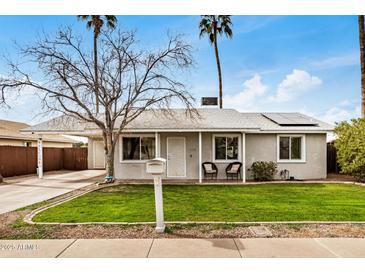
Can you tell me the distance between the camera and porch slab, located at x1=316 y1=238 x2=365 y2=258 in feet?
13.9

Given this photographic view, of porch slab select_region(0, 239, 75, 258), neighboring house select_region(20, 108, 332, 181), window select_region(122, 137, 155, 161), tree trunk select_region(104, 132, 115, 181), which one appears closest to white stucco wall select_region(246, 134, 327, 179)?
neighboring house select_region(20, 108, 332, 181)

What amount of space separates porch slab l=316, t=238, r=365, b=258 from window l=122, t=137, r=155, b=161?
10606 mm

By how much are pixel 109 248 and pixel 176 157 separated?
9.94 m

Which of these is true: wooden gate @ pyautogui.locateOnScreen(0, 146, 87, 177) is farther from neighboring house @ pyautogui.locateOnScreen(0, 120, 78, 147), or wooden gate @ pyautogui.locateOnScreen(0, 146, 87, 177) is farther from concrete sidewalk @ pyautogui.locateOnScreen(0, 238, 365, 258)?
concrete sidewalk @ pyautogui.locateOnScreen(0, 238, 365, 258)

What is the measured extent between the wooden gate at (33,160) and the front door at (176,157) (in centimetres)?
968

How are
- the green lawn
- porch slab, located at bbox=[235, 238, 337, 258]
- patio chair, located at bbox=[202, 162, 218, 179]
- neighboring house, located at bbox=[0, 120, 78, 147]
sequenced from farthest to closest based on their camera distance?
1. neighboring house, located at bbox=[0, 120, 78, 147]
2. patio chair, located at bbox=[202, 162, 218, 179]
3. the green lawn
4. porch slab, located at bbox=[235, 238, 337, 258]

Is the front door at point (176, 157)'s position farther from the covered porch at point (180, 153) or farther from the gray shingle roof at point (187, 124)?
the gray shingle roof at point (187, 124)

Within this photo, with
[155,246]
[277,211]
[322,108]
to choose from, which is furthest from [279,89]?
[155,246]

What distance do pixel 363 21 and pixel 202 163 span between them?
507 inches

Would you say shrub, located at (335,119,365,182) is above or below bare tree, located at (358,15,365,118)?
below

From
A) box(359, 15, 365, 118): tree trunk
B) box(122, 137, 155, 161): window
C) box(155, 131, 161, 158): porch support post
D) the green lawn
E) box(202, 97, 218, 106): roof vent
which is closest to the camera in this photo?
the green lawn

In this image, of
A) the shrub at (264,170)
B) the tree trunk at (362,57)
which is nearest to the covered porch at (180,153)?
the shrub at (264,170)

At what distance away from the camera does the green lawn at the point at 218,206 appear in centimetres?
642

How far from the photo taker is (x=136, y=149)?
14.4 m
